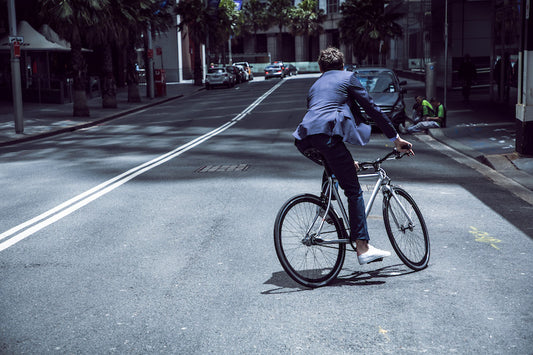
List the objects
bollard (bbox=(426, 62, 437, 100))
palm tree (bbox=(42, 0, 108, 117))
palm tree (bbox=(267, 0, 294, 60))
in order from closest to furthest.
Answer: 1. bollard (bbox=(426, 62, 437, 100))
2. palm tree (bbox=(42, 0, 108, 117))
3. palm tree (bbox=(267, 0, 294, 60))

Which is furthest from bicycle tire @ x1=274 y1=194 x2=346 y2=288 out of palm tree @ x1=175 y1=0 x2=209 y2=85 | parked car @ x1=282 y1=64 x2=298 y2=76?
parked car @ x1=282 y1=64 x2=298 y2=76

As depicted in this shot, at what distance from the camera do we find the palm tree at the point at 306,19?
352 ft

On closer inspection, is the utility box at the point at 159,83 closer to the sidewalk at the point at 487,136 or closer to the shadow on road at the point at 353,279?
the sidewalk at the point at 487,136

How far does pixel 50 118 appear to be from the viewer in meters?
27.1

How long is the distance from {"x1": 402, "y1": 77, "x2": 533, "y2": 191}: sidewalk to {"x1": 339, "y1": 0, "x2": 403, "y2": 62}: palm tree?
37211mm

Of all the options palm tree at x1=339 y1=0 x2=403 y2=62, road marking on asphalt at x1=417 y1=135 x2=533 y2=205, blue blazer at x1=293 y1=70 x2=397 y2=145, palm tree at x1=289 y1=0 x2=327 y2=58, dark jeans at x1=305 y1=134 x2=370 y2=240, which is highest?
palm tree at x1=289 y1=0 x2=327 y2=58

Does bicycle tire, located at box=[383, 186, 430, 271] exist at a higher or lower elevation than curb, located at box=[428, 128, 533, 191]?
higher

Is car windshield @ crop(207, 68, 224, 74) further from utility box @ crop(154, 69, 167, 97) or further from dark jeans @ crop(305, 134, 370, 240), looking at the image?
dark jeans @ crop(305, 134, 370, 240)

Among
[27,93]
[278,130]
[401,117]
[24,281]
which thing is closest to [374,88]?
[401,117]

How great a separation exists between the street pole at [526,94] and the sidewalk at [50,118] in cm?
1348

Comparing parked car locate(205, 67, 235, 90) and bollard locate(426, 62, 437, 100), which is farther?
parked car locate(205, 67, 235, 90)

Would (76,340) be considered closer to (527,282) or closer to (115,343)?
(115,343)

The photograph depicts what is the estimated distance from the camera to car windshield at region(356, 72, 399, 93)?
21141 mm

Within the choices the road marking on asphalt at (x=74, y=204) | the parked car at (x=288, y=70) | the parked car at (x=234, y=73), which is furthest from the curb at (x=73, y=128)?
the parked car at (x=288, y=70)
